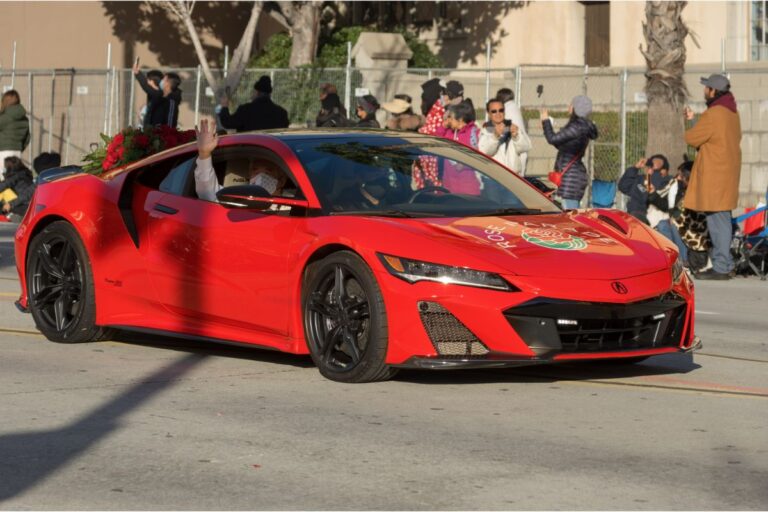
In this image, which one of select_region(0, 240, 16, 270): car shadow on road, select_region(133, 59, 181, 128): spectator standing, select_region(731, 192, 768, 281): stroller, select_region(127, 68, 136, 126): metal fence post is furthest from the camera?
select_region(127, 68, 136, 126): metal fence post

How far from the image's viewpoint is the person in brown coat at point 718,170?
1612 centimetres

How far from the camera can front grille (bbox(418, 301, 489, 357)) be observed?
8.13 metres

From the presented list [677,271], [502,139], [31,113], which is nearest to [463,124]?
[502,139]

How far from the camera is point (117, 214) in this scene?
Answer: 991 centimetres

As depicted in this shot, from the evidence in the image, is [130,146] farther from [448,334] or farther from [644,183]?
[644,183]

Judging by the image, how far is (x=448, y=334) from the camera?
8.16 m

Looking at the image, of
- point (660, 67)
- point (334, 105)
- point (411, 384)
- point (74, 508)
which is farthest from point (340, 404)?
point (660, 67)

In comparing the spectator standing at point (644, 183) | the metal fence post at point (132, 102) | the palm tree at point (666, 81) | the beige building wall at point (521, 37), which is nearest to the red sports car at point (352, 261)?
the spectator standing at point (644, 183)

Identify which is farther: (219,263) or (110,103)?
(110,103)

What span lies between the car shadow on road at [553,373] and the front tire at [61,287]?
7.30ft

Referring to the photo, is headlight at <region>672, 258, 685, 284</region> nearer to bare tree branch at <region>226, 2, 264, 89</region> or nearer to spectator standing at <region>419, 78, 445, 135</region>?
spectator standing at <region>419, 78, 445, 135</region>

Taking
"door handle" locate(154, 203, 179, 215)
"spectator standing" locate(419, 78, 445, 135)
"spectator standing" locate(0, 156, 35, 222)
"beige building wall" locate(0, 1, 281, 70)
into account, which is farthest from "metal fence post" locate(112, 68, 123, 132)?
"door handle" locate(154, 203, 179, 215)

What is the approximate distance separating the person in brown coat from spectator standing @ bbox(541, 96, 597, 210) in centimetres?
110

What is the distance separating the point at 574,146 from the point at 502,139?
3.01 feet
